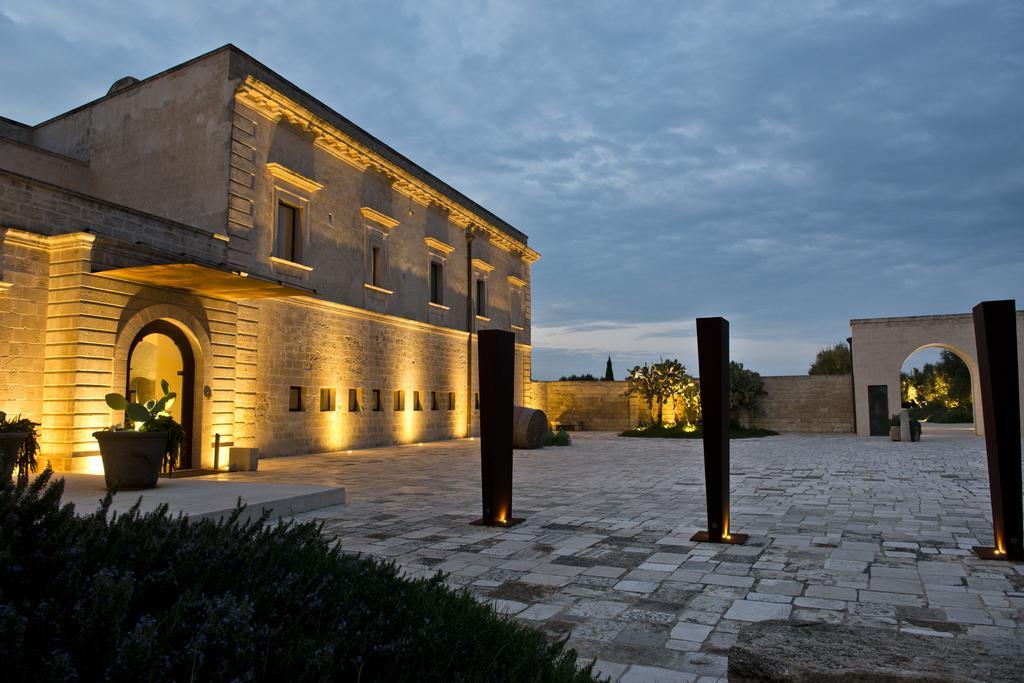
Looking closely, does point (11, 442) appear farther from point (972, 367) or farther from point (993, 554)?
point (972, 367)

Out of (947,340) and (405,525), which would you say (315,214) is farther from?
(947,340)

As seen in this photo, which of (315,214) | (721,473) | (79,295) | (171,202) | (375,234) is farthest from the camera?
(375,234)

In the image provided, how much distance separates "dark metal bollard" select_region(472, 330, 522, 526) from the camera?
729 cm

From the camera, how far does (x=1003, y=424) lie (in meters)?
5.80

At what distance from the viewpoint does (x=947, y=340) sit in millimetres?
24656

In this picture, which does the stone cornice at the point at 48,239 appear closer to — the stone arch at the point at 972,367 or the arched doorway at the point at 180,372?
the arched doorway at the point at 180,372

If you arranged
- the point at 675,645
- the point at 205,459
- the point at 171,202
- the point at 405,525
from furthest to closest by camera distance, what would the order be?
the point at 171,202, the point at 205,459, the point at 405,525, the point at 675,645

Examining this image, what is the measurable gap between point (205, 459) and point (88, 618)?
13.0 metres

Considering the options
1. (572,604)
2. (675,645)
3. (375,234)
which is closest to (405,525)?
(572,604)

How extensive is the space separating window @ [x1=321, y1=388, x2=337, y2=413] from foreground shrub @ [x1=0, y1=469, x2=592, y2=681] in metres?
15.5

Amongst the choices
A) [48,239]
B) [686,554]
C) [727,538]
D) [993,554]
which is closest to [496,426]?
[686,554]

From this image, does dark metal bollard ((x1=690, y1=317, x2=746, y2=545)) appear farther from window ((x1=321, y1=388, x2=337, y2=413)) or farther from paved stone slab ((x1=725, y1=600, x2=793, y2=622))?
window ((x1=321, y1=388, x2=337, y2=413))

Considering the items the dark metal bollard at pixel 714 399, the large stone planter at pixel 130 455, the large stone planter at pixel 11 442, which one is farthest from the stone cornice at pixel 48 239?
the dark metal bollard at pixel 714 399

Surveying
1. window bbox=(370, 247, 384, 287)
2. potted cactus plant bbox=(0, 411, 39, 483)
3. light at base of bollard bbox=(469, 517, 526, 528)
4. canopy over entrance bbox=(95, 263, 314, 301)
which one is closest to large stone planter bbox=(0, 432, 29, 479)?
potted cactus plant bbox=(0, 411, 39, 483)
